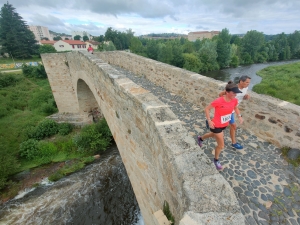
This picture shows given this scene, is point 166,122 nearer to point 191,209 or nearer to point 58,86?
point 191,209

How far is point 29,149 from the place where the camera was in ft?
31.4

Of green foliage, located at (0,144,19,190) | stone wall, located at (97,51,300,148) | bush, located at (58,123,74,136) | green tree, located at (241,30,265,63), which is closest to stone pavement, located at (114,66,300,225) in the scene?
stone wall, located at (97,51,300,148)

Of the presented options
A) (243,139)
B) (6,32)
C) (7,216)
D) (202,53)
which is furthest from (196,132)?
(6,32)

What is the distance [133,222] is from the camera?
5.87 metres

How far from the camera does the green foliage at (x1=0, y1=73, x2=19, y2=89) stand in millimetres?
19786

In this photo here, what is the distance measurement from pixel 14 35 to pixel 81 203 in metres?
33.1

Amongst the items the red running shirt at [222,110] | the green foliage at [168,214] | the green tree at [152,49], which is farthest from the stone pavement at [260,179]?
the green tree at [152,49]

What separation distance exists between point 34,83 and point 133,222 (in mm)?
23373

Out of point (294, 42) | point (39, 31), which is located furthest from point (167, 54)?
point (39, 31)

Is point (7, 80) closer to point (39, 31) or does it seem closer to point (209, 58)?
point (209, 58)

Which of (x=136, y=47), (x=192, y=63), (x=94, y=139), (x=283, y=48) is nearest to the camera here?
(x=94, y=139)

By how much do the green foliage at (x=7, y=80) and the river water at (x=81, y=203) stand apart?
18.6m

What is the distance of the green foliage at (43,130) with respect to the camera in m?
10.9

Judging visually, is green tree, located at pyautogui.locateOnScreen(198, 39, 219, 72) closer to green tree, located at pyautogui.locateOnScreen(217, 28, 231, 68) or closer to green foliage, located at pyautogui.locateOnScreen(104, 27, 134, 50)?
green tree, located at pyautogui.locateOnScreen(217, 28, 231, 68)
